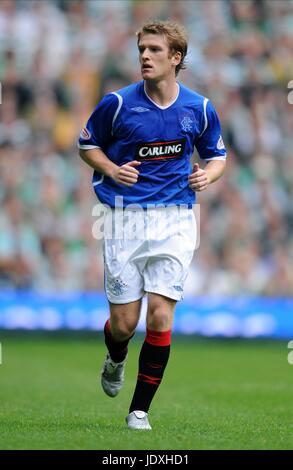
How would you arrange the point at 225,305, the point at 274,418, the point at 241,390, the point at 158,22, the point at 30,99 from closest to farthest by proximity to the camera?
1. the point at 158,22
2. the point at 274,418
3. the point at 241,390
4. the point at 225,305
5. the point at 30,99

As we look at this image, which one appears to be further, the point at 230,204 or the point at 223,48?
the point at 223,48

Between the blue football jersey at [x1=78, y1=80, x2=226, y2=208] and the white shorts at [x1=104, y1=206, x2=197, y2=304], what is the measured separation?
96mm

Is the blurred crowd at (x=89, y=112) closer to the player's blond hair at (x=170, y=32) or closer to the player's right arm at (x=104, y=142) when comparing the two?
the player's right arm at (x=104, y=142)

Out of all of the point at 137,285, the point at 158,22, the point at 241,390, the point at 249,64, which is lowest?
the point at 241,390

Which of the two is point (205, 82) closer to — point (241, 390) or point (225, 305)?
point (225, 305)

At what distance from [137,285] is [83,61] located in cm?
1181

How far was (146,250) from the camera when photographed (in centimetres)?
671

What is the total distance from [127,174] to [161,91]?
661mm

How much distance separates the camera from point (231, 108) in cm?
1791

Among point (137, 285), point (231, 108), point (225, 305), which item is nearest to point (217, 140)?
point (137, 285)

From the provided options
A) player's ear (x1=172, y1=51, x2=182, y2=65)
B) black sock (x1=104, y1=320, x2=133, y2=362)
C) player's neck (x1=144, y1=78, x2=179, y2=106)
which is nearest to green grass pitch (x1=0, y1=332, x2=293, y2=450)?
black sock (x1=104, y1=320, x2=133, y2=362)

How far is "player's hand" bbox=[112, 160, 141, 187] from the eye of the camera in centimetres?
651

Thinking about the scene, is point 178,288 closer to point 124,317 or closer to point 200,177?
point 124,317

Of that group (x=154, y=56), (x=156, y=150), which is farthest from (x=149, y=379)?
(x=154, y=56)
